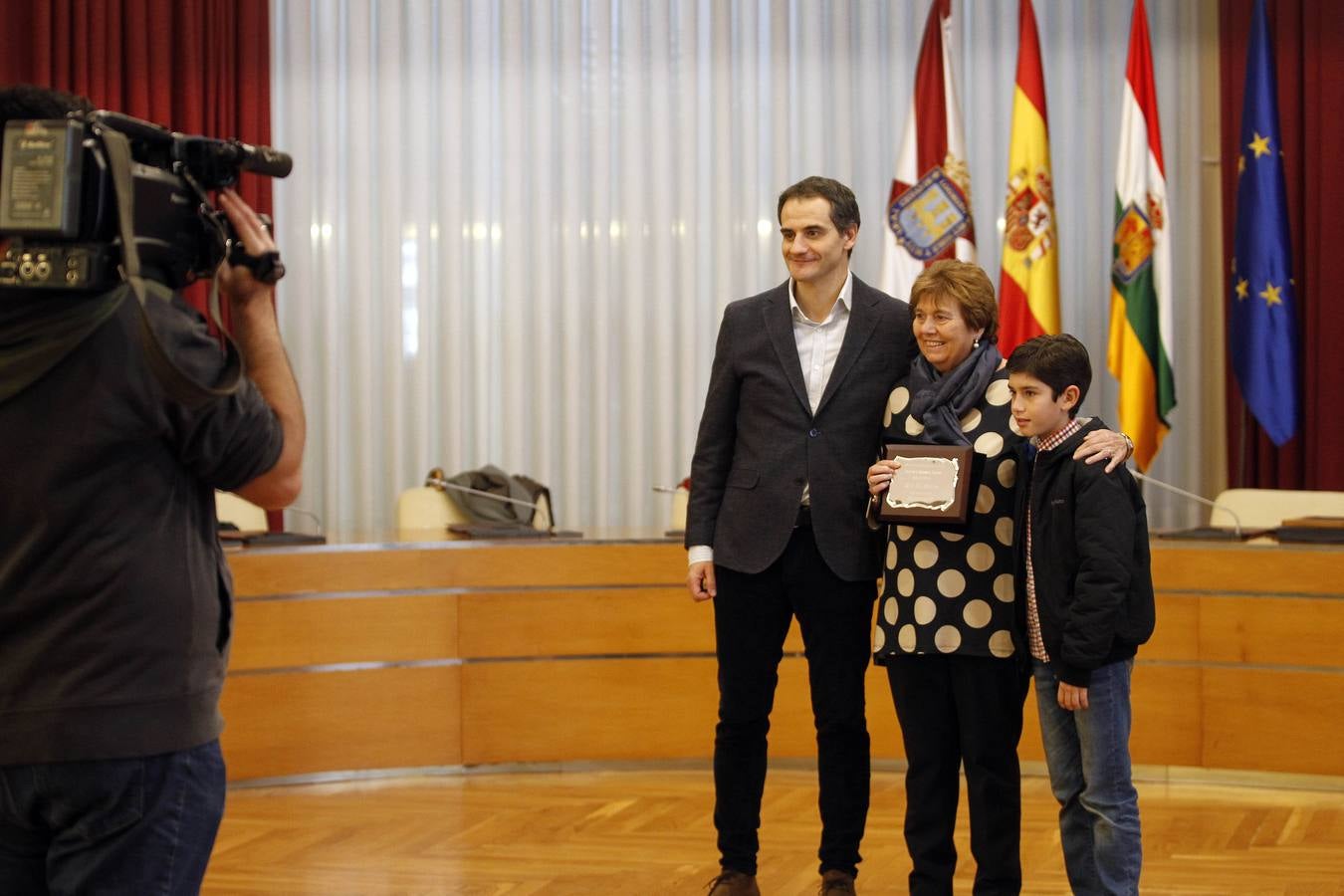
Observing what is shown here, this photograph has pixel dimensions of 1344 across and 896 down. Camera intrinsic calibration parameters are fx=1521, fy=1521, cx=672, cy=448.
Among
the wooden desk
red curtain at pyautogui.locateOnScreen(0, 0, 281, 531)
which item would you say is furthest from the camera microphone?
red curtain at pyautogui.locateOnScreen(0, 0, 281, 531)

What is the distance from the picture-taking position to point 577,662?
4.97m

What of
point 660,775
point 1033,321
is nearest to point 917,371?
point 660,775

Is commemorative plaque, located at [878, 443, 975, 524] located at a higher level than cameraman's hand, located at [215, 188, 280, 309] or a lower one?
A: lower

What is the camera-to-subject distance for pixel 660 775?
496cm

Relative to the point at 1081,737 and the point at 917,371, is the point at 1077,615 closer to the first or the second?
the point at 1081,737

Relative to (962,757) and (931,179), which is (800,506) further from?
(931,179)

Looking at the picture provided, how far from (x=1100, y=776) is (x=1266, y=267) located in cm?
351

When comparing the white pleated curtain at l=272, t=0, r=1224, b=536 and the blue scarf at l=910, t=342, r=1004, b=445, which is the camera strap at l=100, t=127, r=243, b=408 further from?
the white pleated curtain at l=272, t=0, r=1224, b=536

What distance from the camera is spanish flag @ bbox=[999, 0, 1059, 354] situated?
5914 mm

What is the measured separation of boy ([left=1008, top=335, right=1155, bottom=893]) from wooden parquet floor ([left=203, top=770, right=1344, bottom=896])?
33.2 inches

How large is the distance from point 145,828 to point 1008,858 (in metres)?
1.88

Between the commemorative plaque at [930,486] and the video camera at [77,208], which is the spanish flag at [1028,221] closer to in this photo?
the commemorative plaque at [930,486]

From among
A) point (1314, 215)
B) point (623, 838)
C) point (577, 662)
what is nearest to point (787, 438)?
point (623, 838)

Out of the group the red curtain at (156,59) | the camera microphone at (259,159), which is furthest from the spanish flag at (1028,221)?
the camera microphone at (259,159)
